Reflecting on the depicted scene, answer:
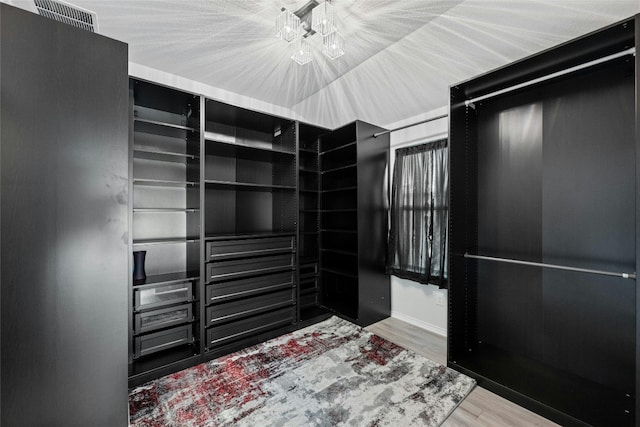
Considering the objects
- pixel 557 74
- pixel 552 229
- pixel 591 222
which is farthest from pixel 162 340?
pixel 557 74

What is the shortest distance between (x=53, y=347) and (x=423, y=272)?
2.94m

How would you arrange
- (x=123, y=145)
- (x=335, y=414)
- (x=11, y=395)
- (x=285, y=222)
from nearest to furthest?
(x=11, y=395)
(x=123, y=145)
(x=335, y=414)
(x=285, y=222)

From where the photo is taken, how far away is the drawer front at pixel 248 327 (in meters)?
2.38

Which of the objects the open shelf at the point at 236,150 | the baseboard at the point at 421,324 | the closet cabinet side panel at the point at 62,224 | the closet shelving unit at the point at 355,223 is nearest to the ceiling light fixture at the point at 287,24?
the closet cabinet side panel at the point at 62,224

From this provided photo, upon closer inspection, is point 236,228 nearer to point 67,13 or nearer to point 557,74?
point 67,13

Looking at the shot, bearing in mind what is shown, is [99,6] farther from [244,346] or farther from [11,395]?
[244,346]

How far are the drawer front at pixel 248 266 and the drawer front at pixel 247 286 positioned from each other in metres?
0.07

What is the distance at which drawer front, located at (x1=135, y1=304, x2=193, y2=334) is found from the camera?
2102 mm

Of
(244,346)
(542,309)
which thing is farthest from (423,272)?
(244,346)

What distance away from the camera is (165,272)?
2.57 m

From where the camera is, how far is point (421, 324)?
3.01 metres

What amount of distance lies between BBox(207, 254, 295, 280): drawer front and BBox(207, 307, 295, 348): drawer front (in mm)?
465

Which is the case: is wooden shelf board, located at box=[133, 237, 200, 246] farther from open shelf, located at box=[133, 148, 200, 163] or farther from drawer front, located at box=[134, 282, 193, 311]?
open shelf, located at box=[133, 148, 200, 163]

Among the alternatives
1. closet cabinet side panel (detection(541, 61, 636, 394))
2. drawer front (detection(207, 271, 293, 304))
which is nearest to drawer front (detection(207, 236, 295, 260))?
drawer front (detection(207, 271, 293, 304))
